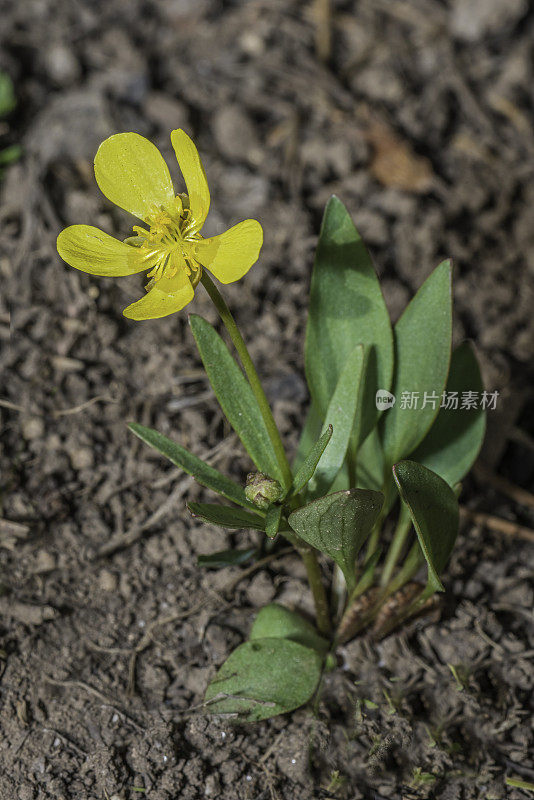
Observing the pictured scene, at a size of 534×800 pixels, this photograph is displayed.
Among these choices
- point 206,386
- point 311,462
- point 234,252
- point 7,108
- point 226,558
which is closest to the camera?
point 234,252

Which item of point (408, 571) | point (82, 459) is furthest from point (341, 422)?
point (82, 459)

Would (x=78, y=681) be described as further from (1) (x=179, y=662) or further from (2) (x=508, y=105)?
(2) (x=508, y=105)

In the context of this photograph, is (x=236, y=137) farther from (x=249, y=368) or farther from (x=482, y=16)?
(x=249, y=368)

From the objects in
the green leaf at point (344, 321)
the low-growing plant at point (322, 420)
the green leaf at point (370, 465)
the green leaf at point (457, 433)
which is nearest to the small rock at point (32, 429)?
the low-growing plant at point (322, 420)

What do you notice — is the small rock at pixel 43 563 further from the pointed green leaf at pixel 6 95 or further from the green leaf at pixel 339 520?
the pointed green leaf at pixel 6 95

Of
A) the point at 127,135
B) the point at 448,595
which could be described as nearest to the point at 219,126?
the point at 127,135

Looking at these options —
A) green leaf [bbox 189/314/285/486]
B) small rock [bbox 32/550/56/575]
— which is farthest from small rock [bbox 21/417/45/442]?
green leaf [bbox 189/314/285/486]

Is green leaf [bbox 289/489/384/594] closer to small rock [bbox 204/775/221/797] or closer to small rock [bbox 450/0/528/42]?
small rock [bbox 204/775/221/797]
